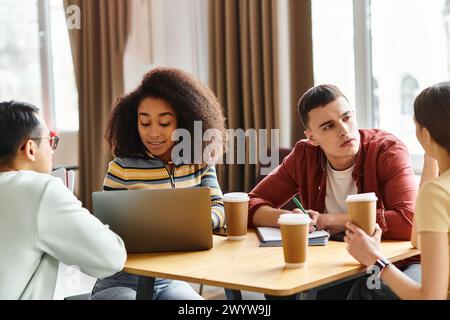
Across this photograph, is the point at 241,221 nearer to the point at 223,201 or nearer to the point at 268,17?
the point at 223,201

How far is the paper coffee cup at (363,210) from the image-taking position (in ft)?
5.82

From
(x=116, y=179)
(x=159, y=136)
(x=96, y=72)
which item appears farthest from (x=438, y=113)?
(x=96, y=72)

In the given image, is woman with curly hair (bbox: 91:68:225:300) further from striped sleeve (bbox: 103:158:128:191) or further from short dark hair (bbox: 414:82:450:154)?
short dark hair (bbox: 414:82:450:154)

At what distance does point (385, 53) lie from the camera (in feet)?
10.9

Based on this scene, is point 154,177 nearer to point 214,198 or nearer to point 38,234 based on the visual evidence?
point 214,198

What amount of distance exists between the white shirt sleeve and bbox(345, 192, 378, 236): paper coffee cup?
2.12ft

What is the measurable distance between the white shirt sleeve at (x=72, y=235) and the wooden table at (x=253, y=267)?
0.12 meters

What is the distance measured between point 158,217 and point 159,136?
0.45m

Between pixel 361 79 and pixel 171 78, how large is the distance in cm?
135

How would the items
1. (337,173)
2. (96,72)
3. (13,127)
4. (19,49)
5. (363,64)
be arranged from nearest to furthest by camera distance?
(13,127)
(337,173)
(363,64)
(96,72)
(19,49)

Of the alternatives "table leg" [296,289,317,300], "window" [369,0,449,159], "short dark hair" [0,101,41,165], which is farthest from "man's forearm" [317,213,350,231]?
"window" [369,0,449,159]

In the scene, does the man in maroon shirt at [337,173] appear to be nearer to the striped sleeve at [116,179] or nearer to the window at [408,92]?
the striped sleeve at [116,179]

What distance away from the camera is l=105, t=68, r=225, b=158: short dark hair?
7.75 ft

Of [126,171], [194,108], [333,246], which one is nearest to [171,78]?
[194,108]
